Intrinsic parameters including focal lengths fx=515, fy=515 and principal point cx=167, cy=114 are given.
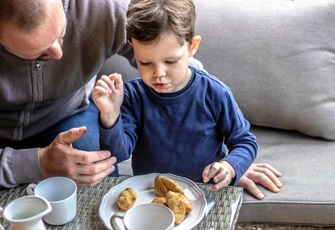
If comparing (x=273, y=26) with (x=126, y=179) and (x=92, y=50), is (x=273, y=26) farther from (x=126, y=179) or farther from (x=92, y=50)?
(x=126, y=179)

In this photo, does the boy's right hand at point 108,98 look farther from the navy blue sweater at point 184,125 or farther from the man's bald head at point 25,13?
the man's bald head at point 25,13

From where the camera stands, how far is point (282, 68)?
177 cm

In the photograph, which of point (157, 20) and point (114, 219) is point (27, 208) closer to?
point (114, 219)

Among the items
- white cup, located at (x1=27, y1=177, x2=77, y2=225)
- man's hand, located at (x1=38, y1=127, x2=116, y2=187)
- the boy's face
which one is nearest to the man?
man's hand, located at (x1=38, y1=127, x2=116, y2=187)

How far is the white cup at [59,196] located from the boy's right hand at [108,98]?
0.56 feet

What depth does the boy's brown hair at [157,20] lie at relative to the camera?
119cm

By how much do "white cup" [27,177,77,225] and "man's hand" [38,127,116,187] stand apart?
0.10m

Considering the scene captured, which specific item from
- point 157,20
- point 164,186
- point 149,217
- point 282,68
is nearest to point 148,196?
point 164,186

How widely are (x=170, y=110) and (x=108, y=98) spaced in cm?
18

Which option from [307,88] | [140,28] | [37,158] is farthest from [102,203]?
[307,88]

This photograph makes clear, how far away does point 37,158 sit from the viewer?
1.40m

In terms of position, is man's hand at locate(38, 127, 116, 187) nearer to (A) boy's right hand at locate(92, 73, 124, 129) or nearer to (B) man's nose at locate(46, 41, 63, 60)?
(A) boy's right hand at locate(92, 73, 124, 129)

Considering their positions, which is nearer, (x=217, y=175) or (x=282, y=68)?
(x=217, y=175)

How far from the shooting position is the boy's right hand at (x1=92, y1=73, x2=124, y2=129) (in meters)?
1.23
